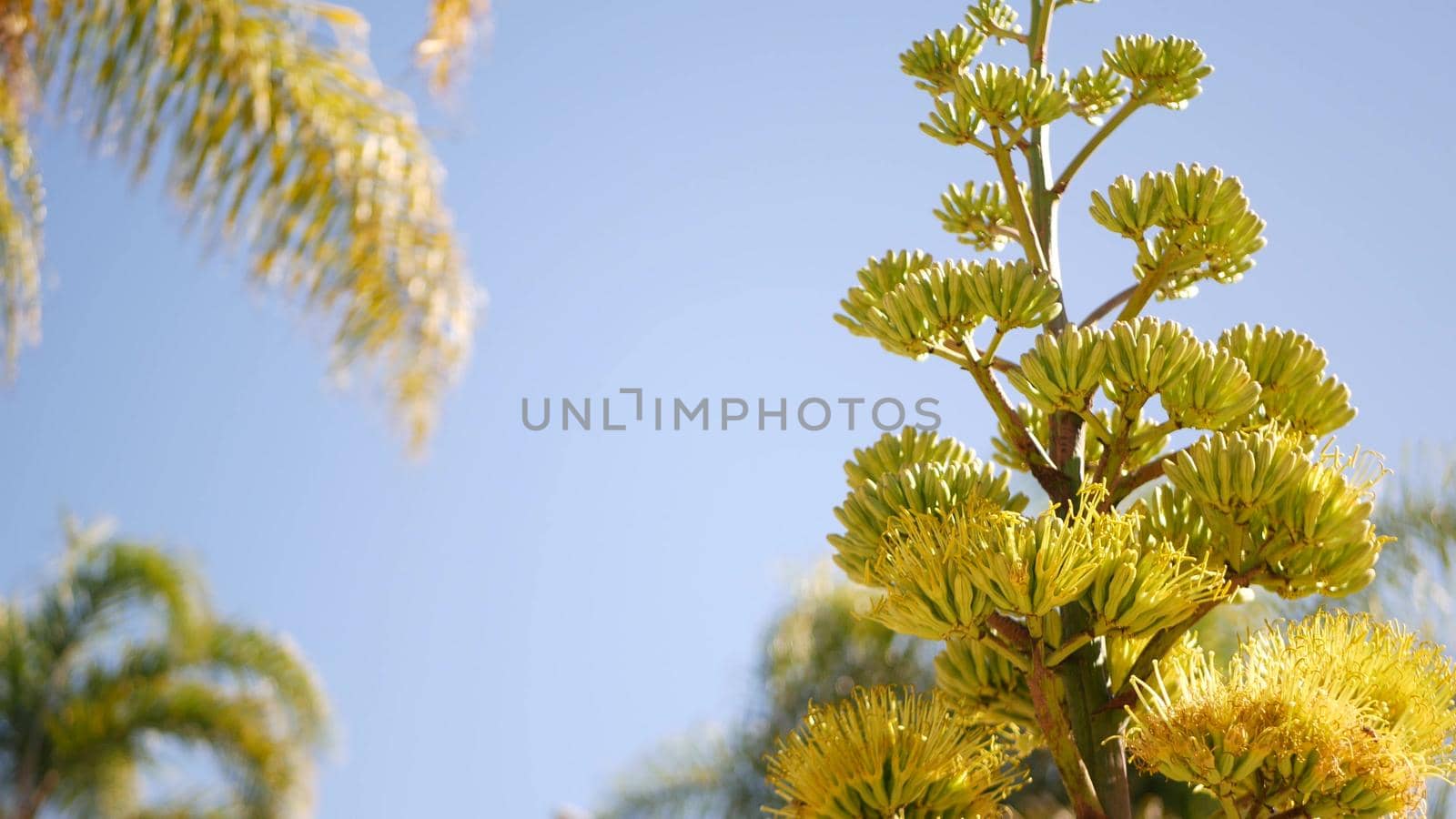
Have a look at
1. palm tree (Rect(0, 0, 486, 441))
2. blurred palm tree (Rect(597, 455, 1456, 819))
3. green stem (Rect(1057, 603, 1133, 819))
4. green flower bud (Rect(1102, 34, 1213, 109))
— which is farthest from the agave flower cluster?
blurred palm tree (Rect(597, 455, 1456, 819))

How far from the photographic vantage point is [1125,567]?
1469mm

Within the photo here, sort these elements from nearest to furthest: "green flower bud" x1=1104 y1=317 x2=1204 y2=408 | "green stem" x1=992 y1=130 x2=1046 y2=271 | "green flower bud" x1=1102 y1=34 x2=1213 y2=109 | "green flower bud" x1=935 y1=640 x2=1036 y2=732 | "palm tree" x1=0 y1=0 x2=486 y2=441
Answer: "green flower bud" x1=1104 y1=317 x2=1204 y2=408 → "green flower bud" x1=935 y1=640 x2=1036 y2=732 → "green stem" x1=992 y1=130 x2=1046 y2=271 → "green flower bud" x1=1102 y1=34 x2=1213 y2=109 → "palm tree" x1=0 y1=0 x2=486 y2=441

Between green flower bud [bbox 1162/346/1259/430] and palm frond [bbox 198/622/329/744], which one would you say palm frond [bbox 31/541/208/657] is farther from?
green flower bud [bbox 1162/346/1259/430]

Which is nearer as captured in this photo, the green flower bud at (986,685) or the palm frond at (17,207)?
the green flower bud at (986,685)

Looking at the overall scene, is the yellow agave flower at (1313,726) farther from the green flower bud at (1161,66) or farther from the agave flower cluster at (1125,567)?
the green flower bud at (1161,66)

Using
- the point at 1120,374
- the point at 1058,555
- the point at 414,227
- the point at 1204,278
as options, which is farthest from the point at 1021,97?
the point at 414,227

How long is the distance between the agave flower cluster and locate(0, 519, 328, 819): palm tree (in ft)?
27.6

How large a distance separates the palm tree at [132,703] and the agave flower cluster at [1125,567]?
8.40m

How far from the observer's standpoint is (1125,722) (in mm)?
1614

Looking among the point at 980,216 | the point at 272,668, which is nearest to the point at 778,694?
the point at 272,668

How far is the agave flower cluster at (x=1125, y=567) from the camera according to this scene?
1.44m

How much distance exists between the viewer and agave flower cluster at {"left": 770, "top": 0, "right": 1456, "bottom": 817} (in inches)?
56.9

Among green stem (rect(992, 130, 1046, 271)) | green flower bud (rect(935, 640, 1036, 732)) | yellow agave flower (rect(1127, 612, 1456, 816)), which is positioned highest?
green stem (rect(992, 130, 1046, 271))

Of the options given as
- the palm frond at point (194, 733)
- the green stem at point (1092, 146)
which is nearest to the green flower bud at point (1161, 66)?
the green stem at point (1092, 146)
